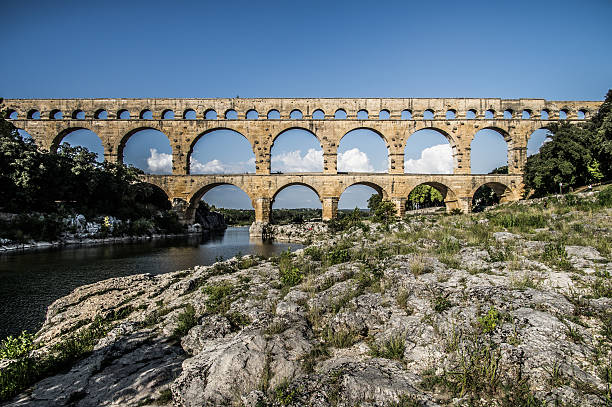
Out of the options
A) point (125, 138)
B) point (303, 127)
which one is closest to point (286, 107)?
point (303, 127)

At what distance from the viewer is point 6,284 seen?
8664 millimetres

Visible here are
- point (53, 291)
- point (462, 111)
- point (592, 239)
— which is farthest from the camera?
point (462, 111)

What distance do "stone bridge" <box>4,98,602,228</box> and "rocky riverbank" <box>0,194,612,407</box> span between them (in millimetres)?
19596

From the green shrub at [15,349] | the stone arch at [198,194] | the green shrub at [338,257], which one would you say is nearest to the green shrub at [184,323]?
the green shrub at [15,349]

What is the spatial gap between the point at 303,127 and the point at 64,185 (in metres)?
19.0

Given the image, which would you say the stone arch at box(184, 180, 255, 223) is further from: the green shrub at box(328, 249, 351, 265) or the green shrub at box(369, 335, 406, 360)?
the green shrub at box(369, 335, 406, 360)

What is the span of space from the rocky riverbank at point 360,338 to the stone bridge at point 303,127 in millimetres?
19596

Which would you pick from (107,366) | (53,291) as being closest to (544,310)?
(107,366)

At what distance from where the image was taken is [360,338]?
3521mm

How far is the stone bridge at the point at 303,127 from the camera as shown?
25219mm

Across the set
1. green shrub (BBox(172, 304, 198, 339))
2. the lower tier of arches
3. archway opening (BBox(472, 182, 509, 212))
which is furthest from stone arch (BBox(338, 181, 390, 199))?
green shrub (BBox(172, 304, 198, 339))

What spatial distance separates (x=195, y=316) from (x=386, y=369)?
10.4 ft

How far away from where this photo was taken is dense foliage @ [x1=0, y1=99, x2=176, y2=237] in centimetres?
1752

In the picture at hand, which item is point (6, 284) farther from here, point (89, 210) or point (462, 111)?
point (462, 111)
